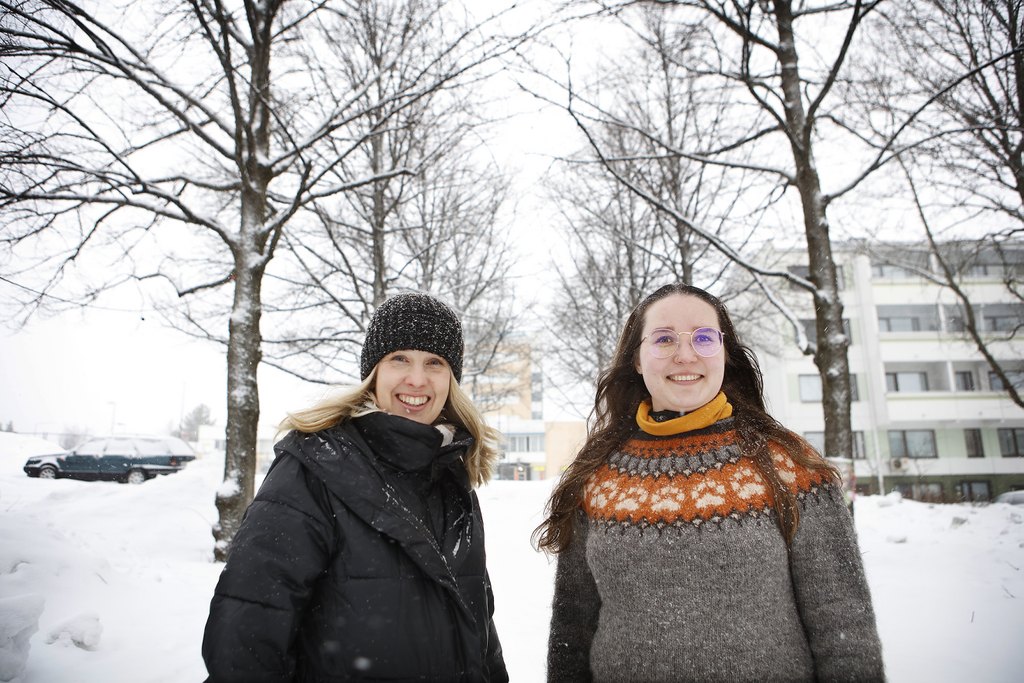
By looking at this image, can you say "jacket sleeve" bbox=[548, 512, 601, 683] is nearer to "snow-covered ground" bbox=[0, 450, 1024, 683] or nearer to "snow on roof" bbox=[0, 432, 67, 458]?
"snow-covered ground" bbox=[0, 450, 1024, 683]

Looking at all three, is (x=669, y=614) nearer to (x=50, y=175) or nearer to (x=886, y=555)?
(x=50, y=175)

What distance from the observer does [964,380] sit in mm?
23453

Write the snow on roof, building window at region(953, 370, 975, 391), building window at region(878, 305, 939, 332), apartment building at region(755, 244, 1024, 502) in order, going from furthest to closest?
building window at region(878, 305, 939, 332) < building window at region(953, 370, 975, 391) < apartment building at region(755, 244, 1024, 502) < the snow on roof

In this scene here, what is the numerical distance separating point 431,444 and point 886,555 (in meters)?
7.41

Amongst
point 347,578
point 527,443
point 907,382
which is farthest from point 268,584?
point 527,443

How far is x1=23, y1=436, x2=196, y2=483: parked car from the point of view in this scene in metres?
5.27

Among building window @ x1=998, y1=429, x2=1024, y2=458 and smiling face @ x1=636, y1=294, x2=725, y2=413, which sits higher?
smiling face @ x1=636, y1=294, x2=725, y2=413

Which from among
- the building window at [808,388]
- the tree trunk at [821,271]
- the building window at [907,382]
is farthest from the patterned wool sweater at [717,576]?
the building window at [907,382]

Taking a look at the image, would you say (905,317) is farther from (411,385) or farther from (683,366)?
(411,385)

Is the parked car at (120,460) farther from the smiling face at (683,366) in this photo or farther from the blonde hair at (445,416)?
the smiling face at (683,366)

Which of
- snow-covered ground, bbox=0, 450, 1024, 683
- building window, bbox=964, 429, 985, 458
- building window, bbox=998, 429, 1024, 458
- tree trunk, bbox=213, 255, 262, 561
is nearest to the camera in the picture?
snow-covered ground, bbox=0, 450, 1024, 683

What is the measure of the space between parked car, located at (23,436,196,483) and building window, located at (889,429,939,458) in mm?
28448

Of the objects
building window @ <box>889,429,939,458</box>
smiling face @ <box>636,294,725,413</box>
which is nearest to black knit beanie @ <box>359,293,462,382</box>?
smiling face @ <box>636,294,725,413</box>

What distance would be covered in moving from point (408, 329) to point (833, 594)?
157 cm
